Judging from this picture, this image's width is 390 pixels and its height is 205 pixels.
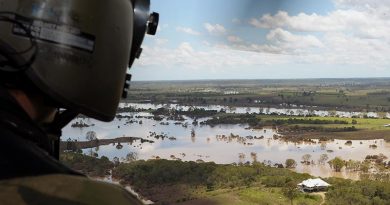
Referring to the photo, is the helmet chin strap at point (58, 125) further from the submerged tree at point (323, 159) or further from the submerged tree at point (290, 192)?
the submerged tree at point (323, 159)

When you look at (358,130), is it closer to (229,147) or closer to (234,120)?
(234,120)

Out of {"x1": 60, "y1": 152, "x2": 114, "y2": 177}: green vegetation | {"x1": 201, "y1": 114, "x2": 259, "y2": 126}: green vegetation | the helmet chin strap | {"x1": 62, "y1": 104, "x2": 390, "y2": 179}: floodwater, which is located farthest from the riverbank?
{"x1": 201, "y1": 114, "x2": 259, "y2": 126}: green vegetation

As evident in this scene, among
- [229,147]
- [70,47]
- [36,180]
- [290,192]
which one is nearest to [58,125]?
[70,47]

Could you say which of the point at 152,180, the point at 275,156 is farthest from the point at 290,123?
the point at 152,180

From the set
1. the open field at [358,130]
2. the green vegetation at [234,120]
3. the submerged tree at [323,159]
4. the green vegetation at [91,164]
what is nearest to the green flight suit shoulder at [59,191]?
the green vegetation at [91,164]

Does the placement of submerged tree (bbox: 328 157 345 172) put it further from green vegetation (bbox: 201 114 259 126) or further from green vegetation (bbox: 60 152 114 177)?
green vegetation (bbox: 201 114 259 126)
